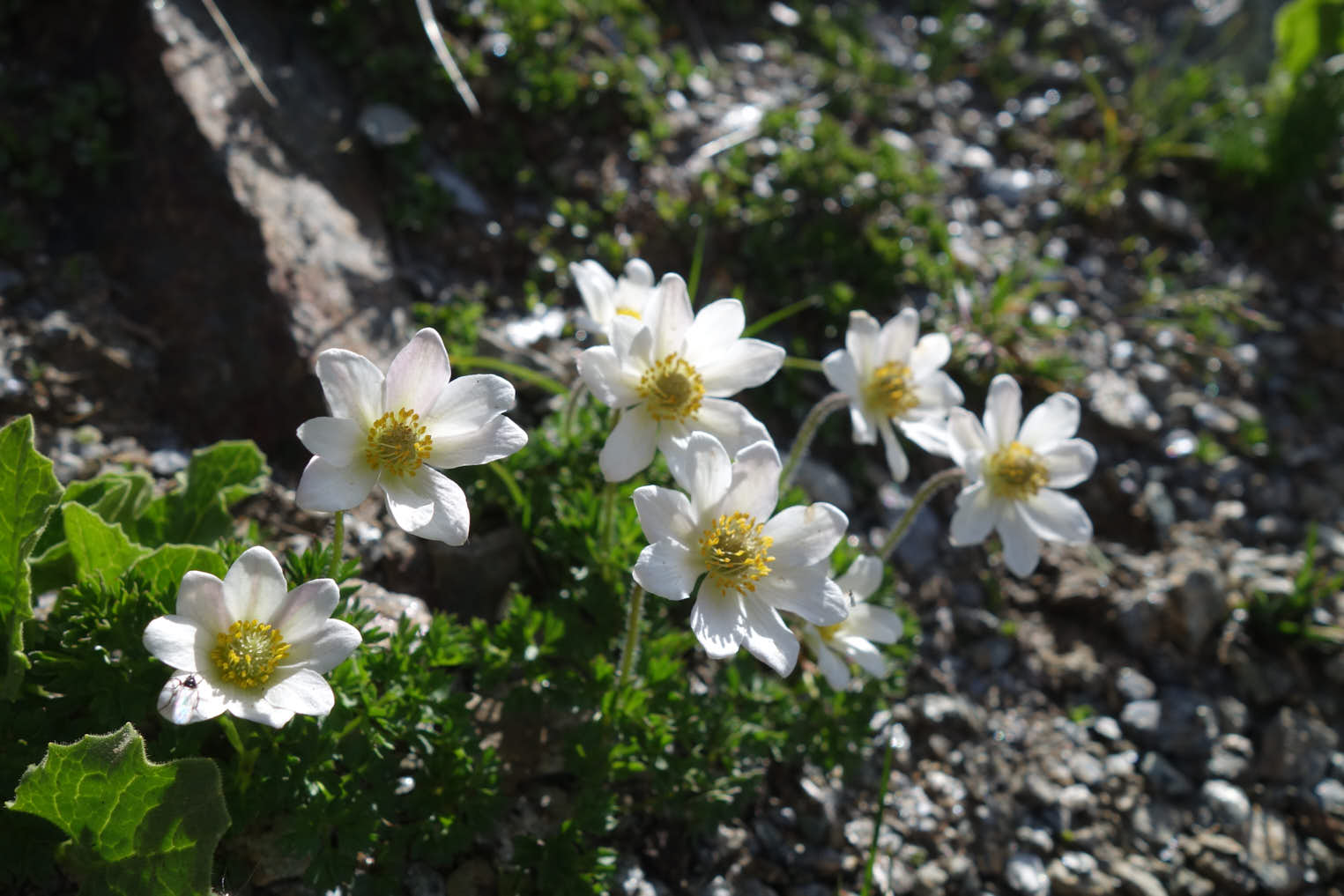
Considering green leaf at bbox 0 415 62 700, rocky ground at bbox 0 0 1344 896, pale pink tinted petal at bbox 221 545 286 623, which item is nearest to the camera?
pale pink tinted petal at bbox 221 545 286 623

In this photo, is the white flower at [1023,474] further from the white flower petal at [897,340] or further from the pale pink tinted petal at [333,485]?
the pale pink tinted petal at [333,485]

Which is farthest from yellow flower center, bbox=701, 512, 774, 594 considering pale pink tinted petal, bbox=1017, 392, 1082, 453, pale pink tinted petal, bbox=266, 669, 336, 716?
pale pink tinted petal, bbox=1017, 392, 1082, 453

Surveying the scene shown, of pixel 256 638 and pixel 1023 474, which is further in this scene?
pixel 1023 474

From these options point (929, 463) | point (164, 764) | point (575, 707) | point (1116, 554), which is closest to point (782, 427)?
point (929, 463)

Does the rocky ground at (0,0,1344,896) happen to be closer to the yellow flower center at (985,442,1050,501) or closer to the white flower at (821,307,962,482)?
the yellow flower center at (985,442,1050,501)

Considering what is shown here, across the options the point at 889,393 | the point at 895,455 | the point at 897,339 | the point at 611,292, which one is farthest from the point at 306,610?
the point at 897,339

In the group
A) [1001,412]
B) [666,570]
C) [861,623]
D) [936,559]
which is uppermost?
[666,570]

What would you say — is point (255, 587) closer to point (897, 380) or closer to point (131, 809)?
point (131, 809)

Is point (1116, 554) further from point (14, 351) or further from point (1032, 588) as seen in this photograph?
point (14, 351)
